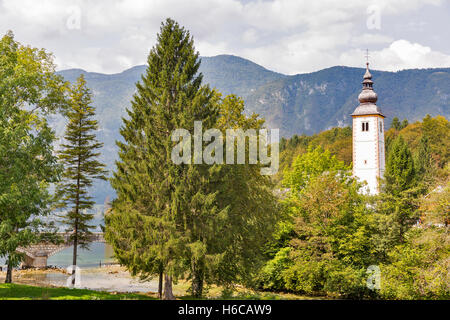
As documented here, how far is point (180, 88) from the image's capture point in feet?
74.7

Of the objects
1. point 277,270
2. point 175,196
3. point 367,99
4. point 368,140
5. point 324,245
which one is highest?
point 367,99

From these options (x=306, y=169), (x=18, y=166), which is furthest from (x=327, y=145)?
(x=18, y=166)

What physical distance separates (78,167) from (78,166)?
5.4 inches

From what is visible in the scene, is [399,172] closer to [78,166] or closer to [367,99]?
[367,99]

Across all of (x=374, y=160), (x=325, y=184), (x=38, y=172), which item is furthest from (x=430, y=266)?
(x=374, y=160)

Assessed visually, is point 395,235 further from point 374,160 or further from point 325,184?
point 374,160

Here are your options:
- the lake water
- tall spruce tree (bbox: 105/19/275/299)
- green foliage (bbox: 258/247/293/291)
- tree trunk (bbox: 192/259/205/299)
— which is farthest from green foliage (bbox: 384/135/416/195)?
the lake water

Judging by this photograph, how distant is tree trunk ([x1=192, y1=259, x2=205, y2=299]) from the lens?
20719 millimetres

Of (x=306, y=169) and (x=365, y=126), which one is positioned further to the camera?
(x=365, y=126)

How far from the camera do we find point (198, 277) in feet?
72.5

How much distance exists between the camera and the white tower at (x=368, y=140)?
5791 centimetres

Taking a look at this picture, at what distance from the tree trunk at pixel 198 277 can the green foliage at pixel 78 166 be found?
1149 cm

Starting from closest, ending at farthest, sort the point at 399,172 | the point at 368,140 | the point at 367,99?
the point at 399,172 < the point at 368,140 < the point at 367,99

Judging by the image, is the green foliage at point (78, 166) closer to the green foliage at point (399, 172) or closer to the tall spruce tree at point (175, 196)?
the tall spruce tree at point (175, 196)
